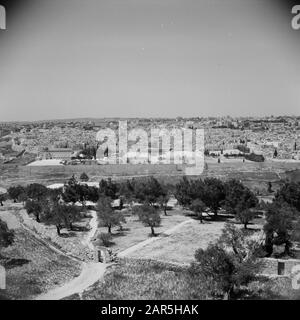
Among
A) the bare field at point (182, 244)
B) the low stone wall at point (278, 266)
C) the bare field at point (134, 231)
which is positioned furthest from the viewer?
the bare field at point (134, 231)

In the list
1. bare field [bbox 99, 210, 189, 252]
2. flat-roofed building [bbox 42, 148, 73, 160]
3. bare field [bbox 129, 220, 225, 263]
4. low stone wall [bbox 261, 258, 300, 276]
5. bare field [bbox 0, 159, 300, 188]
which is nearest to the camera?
low stone wall [bbox 261, 258, 300, 276]

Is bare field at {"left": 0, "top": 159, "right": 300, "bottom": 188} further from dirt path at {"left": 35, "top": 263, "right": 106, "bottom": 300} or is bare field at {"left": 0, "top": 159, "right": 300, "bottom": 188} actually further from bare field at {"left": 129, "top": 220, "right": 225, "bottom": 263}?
dirt path at {"left": 35, "top": 263, "right": 106, "bottom": 300}

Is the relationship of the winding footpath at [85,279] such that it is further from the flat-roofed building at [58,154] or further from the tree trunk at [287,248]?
the flat-roofed building at [58,154]

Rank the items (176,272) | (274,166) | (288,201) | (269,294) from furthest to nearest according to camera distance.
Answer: (274,166)
(288,201)
(176,272)
(269,294)

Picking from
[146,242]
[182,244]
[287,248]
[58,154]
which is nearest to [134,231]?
[146,242]

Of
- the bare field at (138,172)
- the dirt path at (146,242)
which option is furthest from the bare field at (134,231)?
the bare field at (138,172)

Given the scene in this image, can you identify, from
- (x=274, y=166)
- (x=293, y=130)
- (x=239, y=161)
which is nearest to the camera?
(x=274, y=166)

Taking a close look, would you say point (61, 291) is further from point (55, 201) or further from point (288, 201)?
point (288, 201)

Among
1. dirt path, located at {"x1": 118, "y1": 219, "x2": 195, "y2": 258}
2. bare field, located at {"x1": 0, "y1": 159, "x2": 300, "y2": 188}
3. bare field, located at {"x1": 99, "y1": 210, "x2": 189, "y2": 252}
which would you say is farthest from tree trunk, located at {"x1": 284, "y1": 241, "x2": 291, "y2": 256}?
bare field, located at {"x1": 0, "y1": 159, "x2": 300, "y2": 188}

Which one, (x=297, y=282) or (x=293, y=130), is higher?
(x=293, y=130)

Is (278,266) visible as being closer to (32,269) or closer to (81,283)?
(81,283)

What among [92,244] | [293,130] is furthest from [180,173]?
[293,130]
